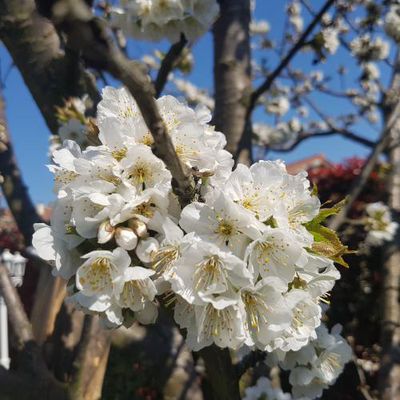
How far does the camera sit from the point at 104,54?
59 centimetres

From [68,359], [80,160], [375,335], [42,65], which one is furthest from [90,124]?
[375,335]

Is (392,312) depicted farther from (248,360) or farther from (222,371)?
(222,371)

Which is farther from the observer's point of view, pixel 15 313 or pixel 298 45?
pixel 298 45

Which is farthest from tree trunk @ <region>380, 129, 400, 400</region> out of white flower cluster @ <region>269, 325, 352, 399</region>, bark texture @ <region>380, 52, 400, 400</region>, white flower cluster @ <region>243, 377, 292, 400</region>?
white flower cluster @ <region>269, 325, 352, 399</region>

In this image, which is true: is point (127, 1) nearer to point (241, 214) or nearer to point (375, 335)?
point (241, 214)

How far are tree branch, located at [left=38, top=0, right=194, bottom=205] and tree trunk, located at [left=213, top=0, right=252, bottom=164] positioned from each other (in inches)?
72.4

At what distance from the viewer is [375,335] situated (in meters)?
3.97

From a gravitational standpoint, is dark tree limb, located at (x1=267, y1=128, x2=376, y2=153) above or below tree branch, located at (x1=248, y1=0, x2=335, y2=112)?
below

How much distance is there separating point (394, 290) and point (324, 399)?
87 centimetres

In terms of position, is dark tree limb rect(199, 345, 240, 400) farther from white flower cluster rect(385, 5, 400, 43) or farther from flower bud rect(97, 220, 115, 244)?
white flower cluster rect(385, 5, 400, 43)

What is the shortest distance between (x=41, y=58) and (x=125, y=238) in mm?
1720

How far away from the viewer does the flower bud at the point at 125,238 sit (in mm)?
875

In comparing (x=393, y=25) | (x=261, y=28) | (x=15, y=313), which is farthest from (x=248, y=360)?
(x=261, y=28)

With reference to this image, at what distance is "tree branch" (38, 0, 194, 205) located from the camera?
52 cm
